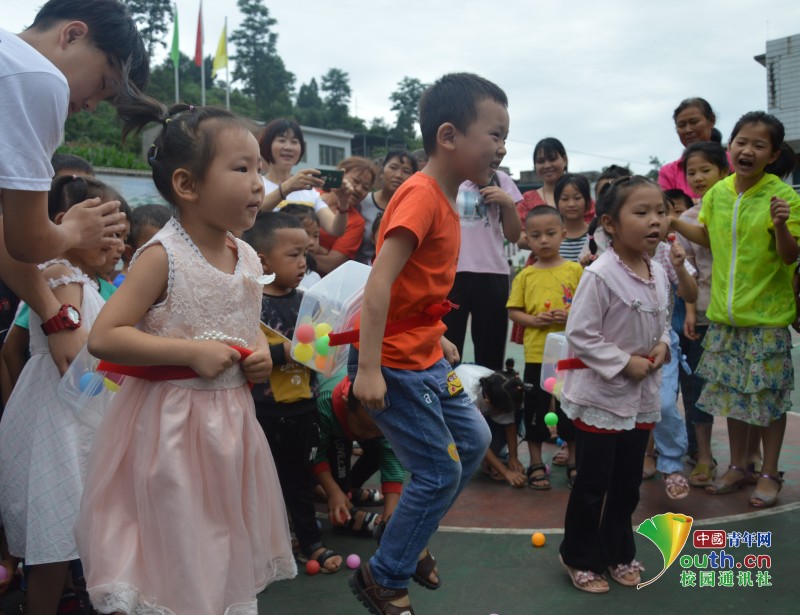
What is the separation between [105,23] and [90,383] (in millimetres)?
1196

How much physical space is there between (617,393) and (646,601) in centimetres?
82

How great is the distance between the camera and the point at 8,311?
2893 millimetres

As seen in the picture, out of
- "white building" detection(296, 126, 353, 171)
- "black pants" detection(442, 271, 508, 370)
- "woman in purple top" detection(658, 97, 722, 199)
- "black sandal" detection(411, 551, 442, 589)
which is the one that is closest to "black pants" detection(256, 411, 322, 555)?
"black sandal" detection(411, 551, 442, 589)

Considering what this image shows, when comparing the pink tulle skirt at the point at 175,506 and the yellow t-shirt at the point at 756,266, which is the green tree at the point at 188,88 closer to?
the yellow t-shirt at the point at 756,266

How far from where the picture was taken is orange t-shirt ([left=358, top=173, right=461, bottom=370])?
2.38 metres

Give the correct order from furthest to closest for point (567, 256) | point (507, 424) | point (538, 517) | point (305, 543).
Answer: point (567, 256) → point (507, 424) → point (538, 517) → point (305, 543)

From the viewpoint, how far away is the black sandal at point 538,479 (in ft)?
13.7

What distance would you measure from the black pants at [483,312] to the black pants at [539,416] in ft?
1.18

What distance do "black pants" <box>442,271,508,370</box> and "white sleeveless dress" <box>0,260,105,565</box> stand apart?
8.25 feet

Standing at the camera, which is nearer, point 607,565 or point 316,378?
point 607,565

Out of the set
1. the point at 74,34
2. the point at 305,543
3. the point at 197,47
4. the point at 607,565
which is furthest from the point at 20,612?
the point at 197,47

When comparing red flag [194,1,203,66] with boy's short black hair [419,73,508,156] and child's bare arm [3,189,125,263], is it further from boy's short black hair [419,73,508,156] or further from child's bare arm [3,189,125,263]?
child's bare arm [3,189,125,263]

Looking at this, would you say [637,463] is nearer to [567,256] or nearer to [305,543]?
[305,543]

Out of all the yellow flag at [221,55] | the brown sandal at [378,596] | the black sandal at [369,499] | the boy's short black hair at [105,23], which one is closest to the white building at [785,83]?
the black sandal at [369,499]
